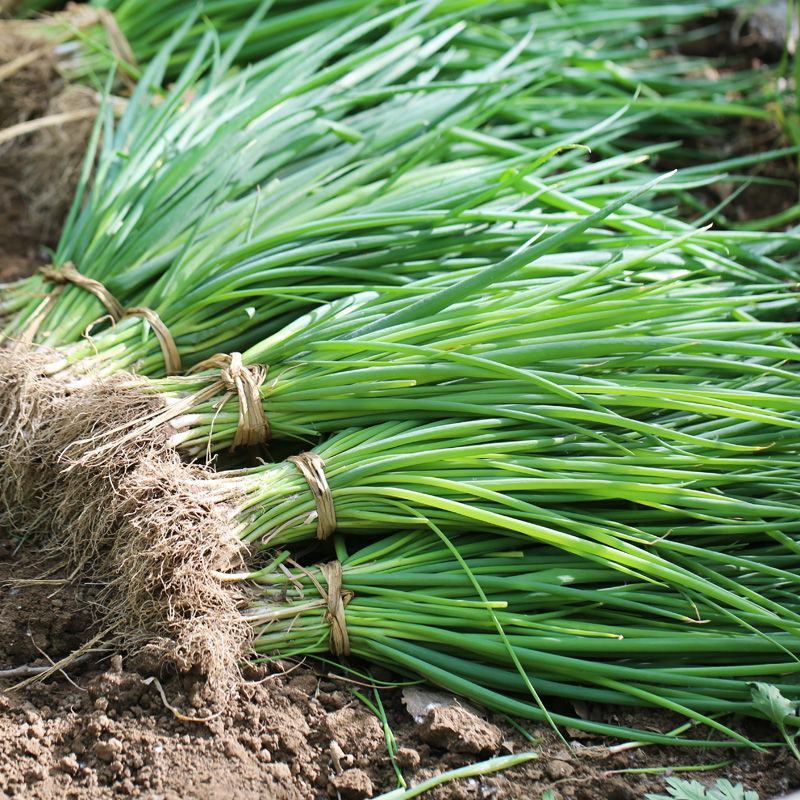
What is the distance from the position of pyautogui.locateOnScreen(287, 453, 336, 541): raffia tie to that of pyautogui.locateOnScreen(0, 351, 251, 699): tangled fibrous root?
0.14 meters

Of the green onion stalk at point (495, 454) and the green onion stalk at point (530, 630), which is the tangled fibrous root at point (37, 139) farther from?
the green onion stalk at point (530, 630)

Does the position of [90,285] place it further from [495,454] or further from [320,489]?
[495,454]

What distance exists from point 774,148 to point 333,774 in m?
2.32

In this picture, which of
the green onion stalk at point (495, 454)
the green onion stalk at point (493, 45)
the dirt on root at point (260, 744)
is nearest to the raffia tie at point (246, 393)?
the green onion stalk at point (495, 454)

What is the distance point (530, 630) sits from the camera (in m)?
1.62

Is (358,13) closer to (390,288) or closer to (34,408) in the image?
(390,288)

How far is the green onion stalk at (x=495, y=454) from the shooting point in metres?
1.59

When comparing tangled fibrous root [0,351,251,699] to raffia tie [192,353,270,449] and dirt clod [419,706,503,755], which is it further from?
dirt clod [419,706,503,755]

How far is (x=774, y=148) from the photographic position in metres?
2.92

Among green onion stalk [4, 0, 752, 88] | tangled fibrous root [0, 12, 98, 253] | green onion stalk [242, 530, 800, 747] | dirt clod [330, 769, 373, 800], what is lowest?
dirt clod [330, 769, 373, 800]

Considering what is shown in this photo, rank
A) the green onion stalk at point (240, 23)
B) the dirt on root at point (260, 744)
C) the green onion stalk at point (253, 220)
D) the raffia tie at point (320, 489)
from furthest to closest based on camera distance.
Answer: the green onion stalk at point (240, 23)
the green onion stalk at point (253, 220)
the raffia tie at point (320, 489)
the dirt on root at point (260, 744)

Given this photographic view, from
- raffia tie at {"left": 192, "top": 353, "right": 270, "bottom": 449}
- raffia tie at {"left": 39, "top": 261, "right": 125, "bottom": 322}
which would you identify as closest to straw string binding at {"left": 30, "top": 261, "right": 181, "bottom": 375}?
raffia tie at {"left": 39, "top": 261, "right": 125, "bottom": 322}

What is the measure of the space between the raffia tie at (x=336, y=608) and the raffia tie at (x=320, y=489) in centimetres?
8

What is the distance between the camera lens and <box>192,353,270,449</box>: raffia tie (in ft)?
5.78
